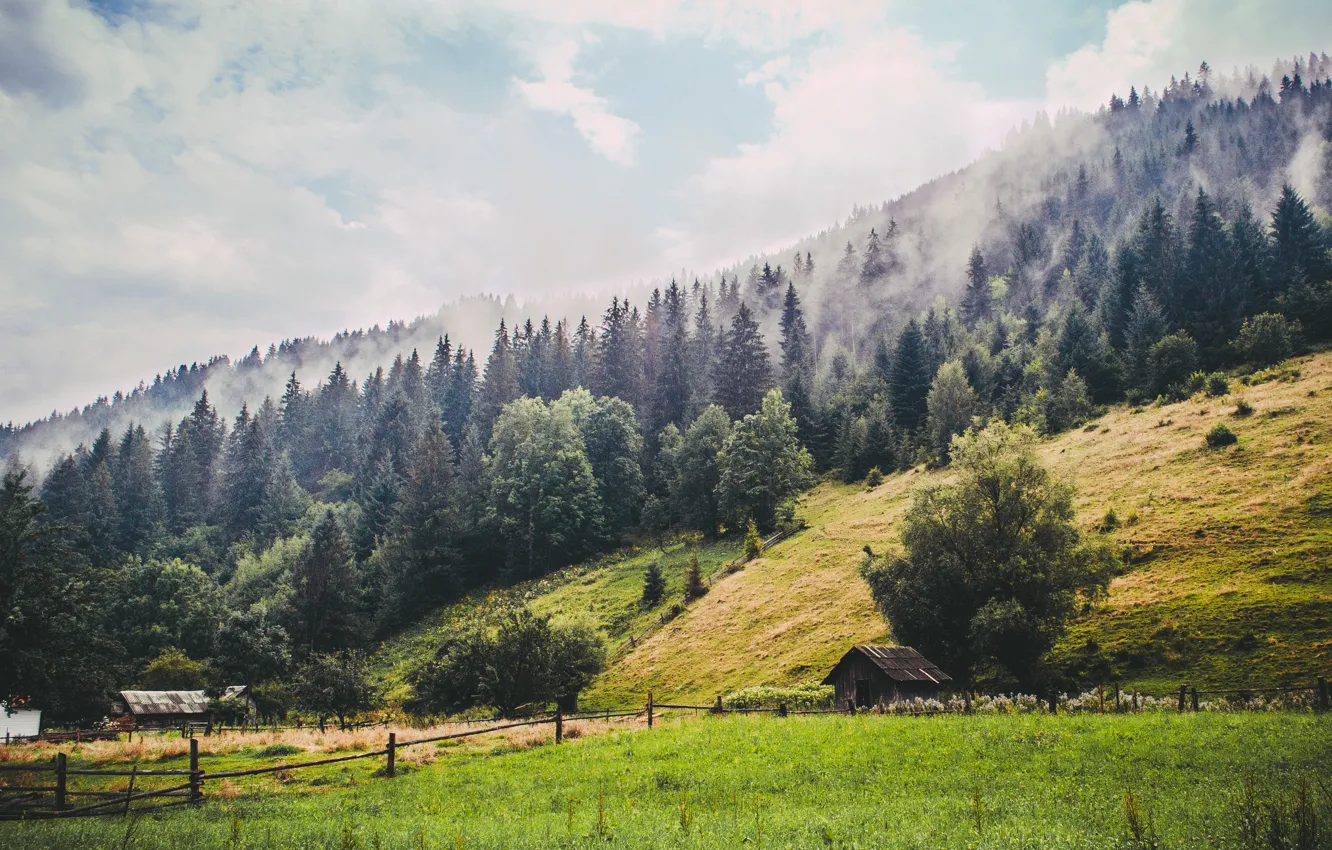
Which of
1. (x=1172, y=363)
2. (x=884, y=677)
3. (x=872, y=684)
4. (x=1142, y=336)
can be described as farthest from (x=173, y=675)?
(x=1142, y=336)

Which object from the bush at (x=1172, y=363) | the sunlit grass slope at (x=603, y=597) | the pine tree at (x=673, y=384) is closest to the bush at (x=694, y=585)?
the sunlit grass slope at (x=603, y=597)

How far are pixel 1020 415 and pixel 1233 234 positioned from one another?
4414 cm

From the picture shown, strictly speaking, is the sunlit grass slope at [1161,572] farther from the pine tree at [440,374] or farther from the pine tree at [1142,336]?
the pine tree at [440,374]

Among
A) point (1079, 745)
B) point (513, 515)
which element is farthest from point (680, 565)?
point (1079, 745)

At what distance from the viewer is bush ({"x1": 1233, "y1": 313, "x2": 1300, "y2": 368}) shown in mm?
75500

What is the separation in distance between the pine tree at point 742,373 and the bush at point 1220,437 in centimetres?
5951

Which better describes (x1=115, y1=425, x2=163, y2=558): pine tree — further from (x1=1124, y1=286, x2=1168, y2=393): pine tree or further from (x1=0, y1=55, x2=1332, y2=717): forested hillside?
(x1=1124, y1=286, x2=1168, y2=393): pine tree

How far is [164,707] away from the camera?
5506 cm

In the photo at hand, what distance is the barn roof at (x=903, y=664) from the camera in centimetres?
3659

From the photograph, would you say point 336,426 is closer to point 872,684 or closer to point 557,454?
point 557,454

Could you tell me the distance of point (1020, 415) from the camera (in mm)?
83750

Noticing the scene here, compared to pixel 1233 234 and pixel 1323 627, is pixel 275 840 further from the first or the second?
pixel 1233 234

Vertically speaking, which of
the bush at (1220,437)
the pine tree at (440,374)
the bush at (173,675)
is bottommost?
the bush at (173,675)

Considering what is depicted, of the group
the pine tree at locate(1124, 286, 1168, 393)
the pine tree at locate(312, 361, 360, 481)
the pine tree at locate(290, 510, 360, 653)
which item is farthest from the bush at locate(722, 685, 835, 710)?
the pine tree at locate(312, 361, 360, 481)
